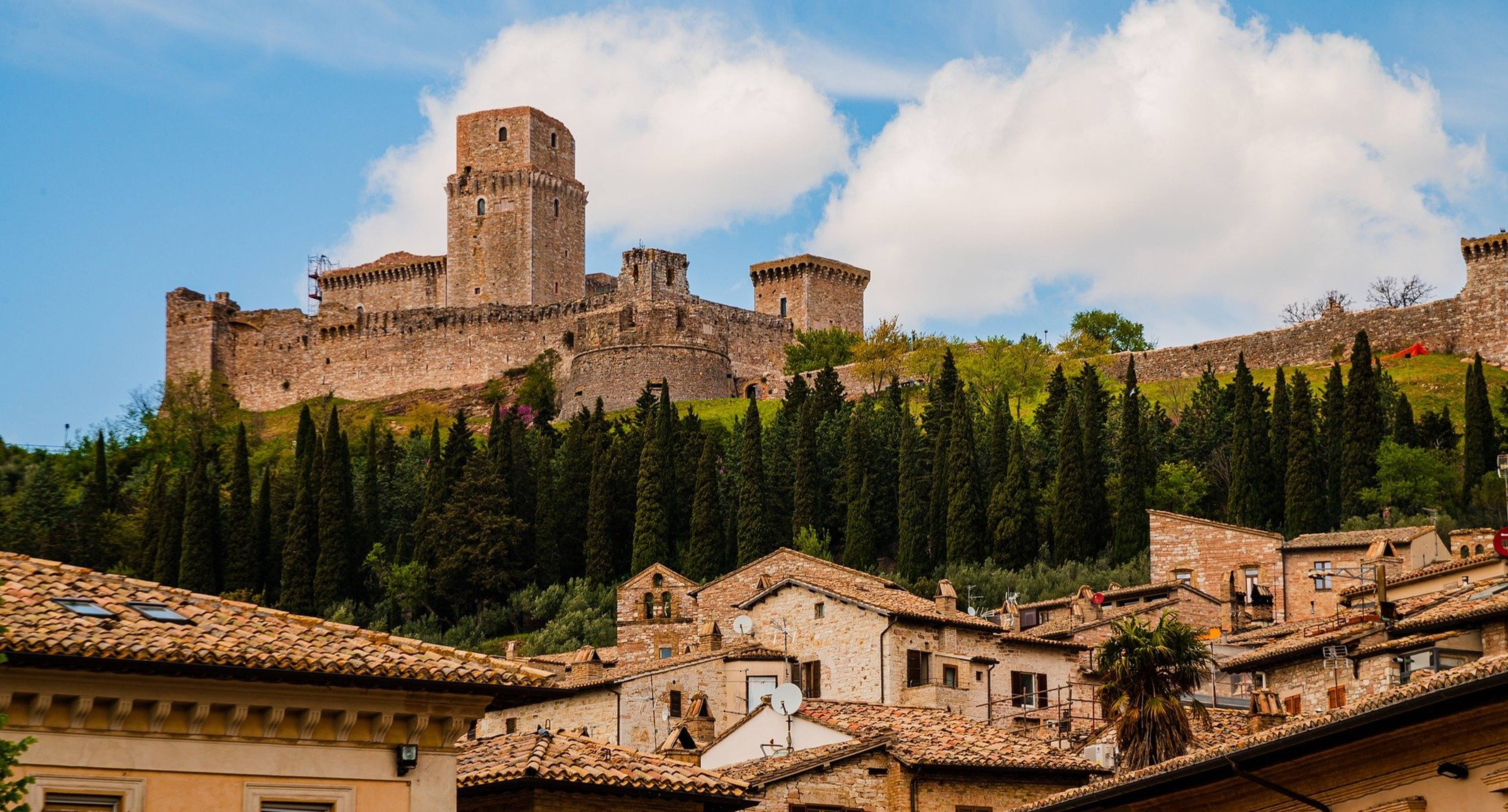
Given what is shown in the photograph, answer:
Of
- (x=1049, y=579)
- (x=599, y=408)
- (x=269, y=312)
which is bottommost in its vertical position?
(x=1049, y=579)

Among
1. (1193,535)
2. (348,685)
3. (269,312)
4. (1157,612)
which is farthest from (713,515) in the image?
(269,312)

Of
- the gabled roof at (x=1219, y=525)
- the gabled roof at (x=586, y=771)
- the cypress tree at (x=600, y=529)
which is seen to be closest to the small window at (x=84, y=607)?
the gabled roof at (x=586, y=771)

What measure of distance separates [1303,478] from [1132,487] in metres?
5.30

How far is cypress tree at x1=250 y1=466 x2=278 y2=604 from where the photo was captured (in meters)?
77.1

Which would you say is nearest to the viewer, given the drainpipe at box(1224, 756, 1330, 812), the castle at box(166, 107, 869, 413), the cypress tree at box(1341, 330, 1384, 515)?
the drainpipe at box(1224, 756, 1330, 812)

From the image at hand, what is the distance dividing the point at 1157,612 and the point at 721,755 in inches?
721

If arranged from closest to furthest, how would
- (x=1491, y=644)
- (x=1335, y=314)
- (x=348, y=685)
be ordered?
(x=348, y=685) → (x=1491, y=644) → (x=1335, y=314)

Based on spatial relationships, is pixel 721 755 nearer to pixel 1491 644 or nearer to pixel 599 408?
pixel 1491 644

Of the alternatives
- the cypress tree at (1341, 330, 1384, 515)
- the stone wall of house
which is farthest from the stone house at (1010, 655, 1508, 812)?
the cypress tree at (1341, 330, 1384, 515)

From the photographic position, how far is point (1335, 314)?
96.6 m

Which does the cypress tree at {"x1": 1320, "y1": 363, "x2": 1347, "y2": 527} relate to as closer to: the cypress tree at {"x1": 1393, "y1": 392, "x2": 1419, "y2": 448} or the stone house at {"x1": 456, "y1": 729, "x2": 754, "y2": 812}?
the cypress tree at {"x1": 1393, "y1": 392, "x2": 1419, "y2": 448}

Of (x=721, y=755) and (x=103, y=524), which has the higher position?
(x=103, y=524)

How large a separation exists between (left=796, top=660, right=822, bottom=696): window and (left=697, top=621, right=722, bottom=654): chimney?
305 cm

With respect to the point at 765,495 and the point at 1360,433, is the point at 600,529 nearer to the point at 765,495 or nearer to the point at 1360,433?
the point at 765,495
